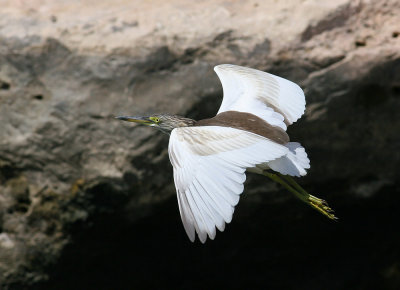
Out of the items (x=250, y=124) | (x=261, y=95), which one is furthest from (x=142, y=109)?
(x=250, y=124)

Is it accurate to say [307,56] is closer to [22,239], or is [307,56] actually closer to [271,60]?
[271,60]

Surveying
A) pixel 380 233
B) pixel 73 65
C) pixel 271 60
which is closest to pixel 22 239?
pixel 73 65

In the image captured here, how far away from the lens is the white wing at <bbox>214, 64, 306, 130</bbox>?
15.1ft

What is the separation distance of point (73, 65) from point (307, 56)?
1.56 meters

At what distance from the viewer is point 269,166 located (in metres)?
4.18

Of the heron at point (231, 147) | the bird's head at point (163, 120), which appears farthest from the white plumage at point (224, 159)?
the bird's head at point (163, 120)

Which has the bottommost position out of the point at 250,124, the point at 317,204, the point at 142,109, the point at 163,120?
the point at 317,204

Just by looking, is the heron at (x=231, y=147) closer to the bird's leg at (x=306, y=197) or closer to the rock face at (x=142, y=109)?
the bird's leg at (x=306, y=197)

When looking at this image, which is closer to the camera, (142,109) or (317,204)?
(317,204)

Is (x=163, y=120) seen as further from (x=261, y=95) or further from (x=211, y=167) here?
(x=211, y=167)

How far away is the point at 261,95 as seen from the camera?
186 inches

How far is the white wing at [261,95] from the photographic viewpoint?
4.59m

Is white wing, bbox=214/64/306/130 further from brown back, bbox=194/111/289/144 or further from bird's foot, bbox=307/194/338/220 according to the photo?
bird's foot, bbox=307/194/338/220

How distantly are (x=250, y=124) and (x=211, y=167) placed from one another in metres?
0.52
